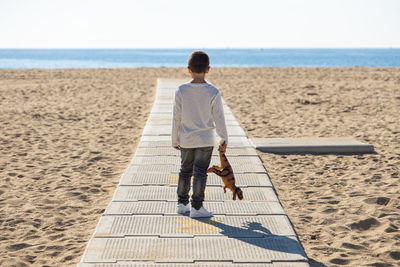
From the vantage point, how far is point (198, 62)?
13.5ft

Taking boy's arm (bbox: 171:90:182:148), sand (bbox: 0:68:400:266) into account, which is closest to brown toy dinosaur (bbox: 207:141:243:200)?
boy's arm (bbox: 171:90:182:148)

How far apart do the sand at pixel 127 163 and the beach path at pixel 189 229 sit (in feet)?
1.04

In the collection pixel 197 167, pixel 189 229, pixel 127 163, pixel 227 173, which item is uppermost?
pixel 197 167

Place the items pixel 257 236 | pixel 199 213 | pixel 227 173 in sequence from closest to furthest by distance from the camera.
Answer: pixel 257 236, pixel 199 213, pixel 227 173

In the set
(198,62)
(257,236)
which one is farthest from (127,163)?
(257,236)

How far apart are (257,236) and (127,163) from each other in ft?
12.3

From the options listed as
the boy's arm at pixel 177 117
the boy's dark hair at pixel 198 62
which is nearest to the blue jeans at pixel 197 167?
the boy's arm at pixel 177 117

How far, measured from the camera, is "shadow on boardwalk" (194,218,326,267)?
3.79 meters

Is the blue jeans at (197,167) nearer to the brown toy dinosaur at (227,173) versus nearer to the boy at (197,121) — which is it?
the boy at (197,121)

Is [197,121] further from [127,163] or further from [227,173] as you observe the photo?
[127,163]

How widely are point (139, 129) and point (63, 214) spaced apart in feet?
16.9

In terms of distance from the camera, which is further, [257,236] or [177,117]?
→ [177,117]

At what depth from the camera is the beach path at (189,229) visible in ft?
11.9

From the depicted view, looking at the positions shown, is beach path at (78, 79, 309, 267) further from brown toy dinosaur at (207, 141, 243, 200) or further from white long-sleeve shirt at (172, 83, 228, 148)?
white long-sleeve shirt at (172, 83, 228, 148)
